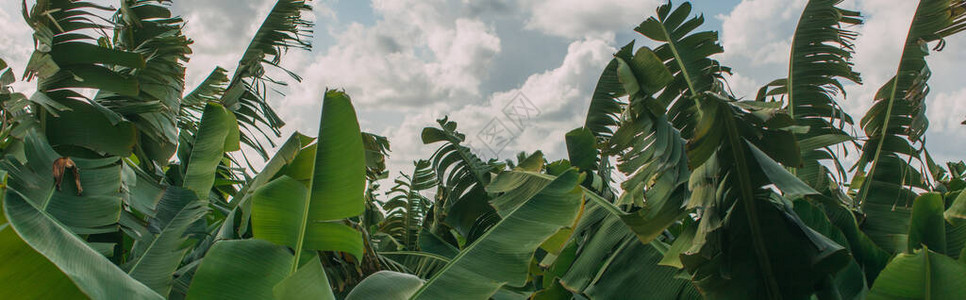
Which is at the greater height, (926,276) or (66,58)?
(66,58)

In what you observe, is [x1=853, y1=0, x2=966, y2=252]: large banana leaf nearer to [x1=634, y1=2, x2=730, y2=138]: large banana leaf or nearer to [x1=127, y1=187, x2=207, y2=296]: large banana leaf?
[x1=634, y1=2, x2=730, y2=138]: large banana leaf

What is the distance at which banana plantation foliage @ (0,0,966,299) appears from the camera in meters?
2.06

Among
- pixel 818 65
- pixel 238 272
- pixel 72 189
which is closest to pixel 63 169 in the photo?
pixel 72 189

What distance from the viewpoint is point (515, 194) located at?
3.30 metres

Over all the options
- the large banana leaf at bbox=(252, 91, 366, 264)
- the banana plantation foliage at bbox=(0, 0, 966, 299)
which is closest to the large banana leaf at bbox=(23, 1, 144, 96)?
the banana plantation foliage at bbox=(0, 0, 966, 299)

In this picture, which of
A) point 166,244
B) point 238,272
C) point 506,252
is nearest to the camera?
point 238,272

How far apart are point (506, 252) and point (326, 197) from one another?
0.85 metres

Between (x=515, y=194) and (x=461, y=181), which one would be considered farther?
(x=461, y=181)

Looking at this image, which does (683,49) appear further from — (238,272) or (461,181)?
(238,272)

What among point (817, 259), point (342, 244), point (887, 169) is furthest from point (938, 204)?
point (342, 244)

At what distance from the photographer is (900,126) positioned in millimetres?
4105

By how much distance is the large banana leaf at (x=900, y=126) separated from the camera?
3691 mm

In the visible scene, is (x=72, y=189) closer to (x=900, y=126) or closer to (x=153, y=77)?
(x=153, y=77)

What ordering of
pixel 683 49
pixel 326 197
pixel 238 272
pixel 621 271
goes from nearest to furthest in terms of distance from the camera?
pixel 238 272 < pixel 326 197 < pixel 621 271 < pixel 683 49
